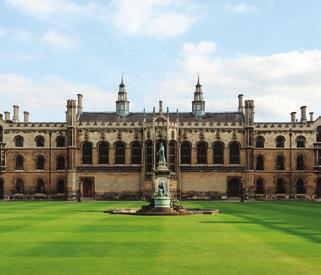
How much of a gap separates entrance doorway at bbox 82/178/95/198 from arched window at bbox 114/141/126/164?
399cm

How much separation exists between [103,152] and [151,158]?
6196 mm

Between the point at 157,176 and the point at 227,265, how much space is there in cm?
2400

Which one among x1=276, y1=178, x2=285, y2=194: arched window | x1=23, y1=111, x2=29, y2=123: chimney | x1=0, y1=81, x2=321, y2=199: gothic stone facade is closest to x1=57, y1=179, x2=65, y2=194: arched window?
x1=0, y1=81, x2=321, y2=199: gothic stone facade

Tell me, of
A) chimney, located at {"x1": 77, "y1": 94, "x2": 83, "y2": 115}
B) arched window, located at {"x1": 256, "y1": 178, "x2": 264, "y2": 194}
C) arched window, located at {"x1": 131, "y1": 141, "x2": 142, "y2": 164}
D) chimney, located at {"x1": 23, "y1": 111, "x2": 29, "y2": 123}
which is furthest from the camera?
chimney, located at {"x1": 77, "y1": 94, "x2": 83, "y2": 115}

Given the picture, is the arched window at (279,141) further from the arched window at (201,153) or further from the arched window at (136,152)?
the arched window at (136,152)

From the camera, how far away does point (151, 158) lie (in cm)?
6241

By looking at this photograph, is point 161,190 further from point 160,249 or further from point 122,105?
point 122,105

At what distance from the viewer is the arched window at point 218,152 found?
6378 cm

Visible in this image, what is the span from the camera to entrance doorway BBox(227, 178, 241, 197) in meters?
63.6

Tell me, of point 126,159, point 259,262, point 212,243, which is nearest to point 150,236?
point 212,243

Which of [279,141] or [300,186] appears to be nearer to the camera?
[300,186]

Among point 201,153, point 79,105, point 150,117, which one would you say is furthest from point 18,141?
point 201,153

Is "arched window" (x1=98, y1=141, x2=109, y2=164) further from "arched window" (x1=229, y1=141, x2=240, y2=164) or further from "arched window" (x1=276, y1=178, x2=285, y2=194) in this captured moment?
"arched window" (x1=276, y1=178, x2=285, y2=194)

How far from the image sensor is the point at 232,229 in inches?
853
